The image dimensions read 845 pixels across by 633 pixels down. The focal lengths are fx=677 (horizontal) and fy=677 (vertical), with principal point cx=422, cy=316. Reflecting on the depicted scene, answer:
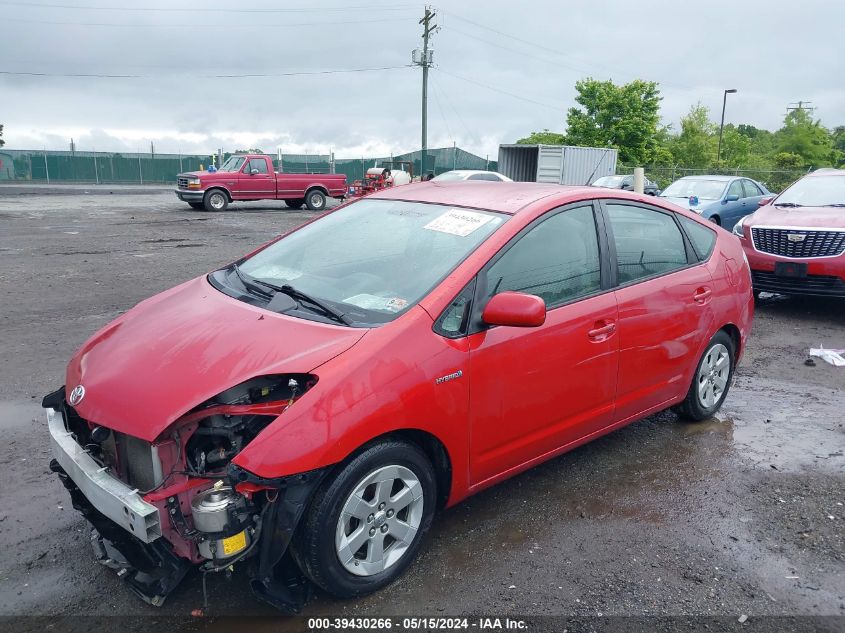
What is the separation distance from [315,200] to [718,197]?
15896 mm

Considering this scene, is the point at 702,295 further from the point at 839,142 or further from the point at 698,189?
the point at 839,142

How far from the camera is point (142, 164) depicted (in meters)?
44.1

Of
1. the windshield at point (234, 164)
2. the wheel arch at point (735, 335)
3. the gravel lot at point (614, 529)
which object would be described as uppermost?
the windshield at point (234, 164)

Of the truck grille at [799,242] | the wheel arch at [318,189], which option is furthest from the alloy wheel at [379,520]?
the wheel arch at [318,189]

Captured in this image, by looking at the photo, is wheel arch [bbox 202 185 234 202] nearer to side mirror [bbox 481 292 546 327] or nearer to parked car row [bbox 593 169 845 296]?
parked car row [bbox 593 169 845 296]

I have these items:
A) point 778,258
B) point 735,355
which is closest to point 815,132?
point 778,258

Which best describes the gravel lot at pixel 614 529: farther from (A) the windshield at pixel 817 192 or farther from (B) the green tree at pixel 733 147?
(B) the green tree at pixel 733 147

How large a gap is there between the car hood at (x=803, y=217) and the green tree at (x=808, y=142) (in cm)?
5681

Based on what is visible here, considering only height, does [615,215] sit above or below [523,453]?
above

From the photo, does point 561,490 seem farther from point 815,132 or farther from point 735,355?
point 815,132

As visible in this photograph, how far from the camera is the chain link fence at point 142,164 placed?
40.3 metres

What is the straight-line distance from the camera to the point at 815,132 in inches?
2494

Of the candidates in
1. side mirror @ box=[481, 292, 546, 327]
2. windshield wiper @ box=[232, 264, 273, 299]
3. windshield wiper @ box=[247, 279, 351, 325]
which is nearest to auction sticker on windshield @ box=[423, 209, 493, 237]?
side mirror @ box=[481, 292, 546, 327]

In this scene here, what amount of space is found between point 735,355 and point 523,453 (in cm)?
236
